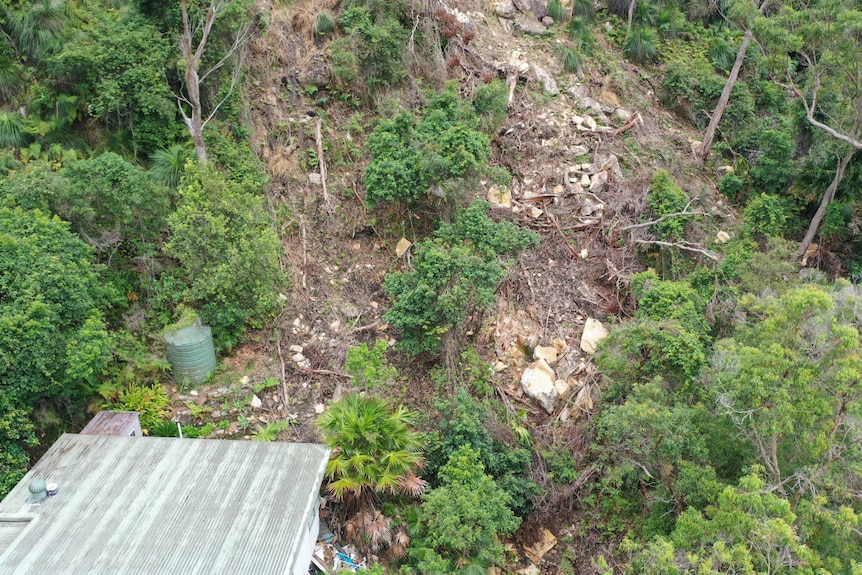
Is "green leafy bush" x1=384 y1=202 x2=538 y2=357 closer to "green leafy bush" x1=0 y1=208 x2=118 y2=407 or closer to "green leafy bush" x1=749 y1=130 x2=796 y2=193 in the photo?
"green leafy bush" x1=0 y1=208 x2=118 y2=407

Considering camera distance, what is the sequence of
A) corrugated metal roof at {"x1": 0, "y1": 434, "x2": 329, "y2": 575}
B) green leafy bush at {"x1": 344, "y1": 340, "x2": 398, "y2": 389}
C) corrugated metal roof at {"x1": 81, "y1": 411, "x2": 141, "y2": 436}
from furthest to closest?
1. green leafy bush at {"x1": 344, "y1": 340, "x2": 398, "y2": 389}
2. corrugated metal roof at {"x1": 81, "y1": 411, "x2": 141, "y2": 436}
3. corrugated metal roof at {"x1": 0, "y1": 434, "x2": 329, "y2": 575}

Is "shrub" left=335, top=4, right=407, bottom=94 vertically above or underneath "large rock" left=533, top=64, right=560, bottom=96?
above

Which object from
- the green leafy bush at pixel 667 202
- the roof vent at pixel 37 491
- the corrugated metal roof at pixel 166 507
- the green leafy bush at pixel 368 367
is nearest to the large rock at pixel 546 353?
the green leafy bush at pixel 368 367

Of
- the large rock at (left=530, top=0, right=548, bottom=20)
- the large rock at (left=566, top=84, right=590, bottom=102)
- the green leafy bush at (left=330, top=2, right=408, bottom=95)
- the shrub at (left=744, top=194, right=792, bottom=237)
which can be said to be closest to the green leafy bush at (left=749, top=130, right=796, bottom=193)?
the shrub at (left=744, top=194, right=792, bottom=237)

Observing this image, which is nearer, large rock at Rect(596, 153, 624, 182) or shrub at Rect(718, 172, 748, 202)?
large rock at Rect(596, 153, 624, 182)

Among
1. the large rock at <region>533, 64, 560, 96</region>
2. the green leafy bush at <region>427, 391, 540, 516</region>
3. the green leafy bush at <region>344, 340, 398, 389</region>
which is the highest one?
the large rock at <region>533, 64, 560, 96</region>

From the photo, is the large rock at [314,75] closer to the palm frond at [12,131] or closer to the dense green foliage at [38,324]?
the palm frond at [12,131]

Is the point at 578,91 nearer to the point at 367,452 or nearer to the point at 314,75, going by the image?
the point at 314,75

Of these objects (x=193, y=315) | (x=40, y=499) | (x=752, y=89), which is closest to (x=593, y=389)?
(x=193, y=315)

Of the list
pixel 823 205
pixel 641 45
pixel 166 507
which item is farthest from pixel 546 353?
pixel 641 45
